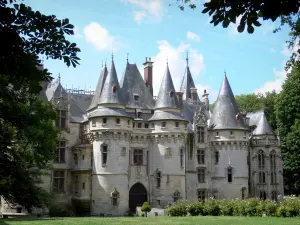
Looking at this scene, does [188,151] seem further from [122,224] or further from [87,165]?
[122,224]

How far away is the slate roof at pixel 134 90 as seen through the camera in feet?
119

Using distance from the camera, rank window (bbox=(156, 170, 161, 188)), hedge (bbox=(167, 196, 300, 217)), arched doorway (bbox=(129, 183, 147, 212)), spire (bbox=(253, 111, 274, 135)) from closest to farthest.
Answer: hedge (bbox=(167, 196, 300, 217))
arched doorway (bbox=(129, 183, 147, 212))
window (bbox=(156, 170, 161, 188))
spire (bbox=(253, 111, 274, 135))

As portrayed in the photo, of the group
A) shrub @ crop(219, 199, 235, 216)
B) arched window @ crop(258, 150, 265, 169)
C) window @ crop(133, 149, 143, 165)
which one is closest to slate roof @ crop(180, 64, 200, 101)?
arched window @ crop(258, 150, 265, 169)

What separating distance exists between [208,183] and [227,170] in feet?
6.85

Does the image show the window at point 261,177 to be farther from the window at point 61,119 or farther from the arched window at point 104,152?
the window at point 61,119

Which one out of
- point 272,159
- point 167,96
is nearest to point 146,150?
point 167,96

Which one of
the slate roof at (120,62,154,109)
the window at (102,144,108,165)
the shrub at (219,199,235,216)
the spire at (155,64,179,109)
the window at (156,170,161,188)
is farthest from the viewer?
the slate roof at (120,62,154,109)

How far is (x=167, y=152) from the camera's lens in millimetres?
34688

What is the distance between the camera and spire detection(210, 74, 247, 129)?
127ft

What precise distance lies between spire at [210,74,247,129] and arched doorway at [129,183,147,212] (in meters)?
9.41

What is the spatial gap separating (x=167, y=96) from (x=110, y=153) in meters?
6.98

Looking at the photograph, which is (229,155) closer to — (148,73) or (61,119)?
A: (148,73)

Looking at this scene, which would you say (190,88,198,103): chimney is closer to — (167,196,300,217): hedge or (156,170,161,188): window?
(156,170,161,188): window

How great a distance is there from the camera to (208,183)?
38719 mm
